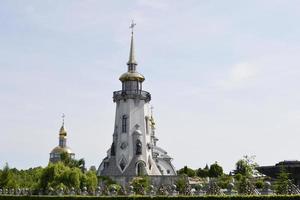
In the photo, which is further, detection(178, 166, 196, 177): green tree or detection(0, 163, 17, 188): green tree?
detection(178, 166, 196, 177): green tree

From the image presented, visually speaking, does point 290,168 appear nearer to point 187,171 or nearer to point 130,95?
point 130,95

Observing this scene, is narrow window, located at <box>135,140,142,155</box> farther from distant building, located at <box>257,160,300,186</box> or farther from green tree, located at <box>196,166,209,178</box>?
green tree, located at <box>196,166,209,178</box>

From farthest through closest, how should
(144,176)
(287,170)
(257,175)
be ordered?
(257,175) → (144,176) → (287,170)

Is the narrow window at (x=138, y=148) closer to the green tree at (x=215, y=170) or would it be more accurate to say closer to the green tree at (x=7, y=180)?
the green tree at (x=7, y=180)

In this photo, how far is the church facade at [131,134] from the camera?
81.7 m

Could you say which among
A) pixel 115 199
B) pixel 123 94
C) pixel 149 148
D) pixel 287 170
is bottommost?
pixel 115 199

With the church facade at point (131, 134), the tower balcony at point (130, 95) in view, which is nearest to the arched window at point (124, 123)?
the church facade at point (131, 134)

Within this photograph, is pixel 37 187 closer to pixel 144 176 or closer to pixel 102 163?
pixel 144 176

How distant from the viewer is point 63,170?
59000 millimetres

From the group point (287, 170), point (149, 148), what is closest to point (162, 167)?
point (149, 148)

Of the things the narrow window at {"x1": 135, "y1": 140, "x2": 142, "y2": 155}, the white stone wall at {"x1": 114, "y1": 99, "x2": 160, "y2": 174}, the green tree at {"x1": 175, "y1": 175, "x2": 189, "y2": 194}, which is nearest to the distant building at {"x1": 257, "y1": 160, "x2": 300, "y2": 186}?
the green tree at {"x1": 175, "y1": 175, "x2": 189, "y2": 194}

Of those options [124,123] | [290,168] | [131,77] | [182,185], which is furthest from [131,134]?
[290,168]

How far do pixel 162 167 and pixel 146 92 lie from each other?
1709cm

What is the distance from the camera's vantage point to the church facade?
268ft
